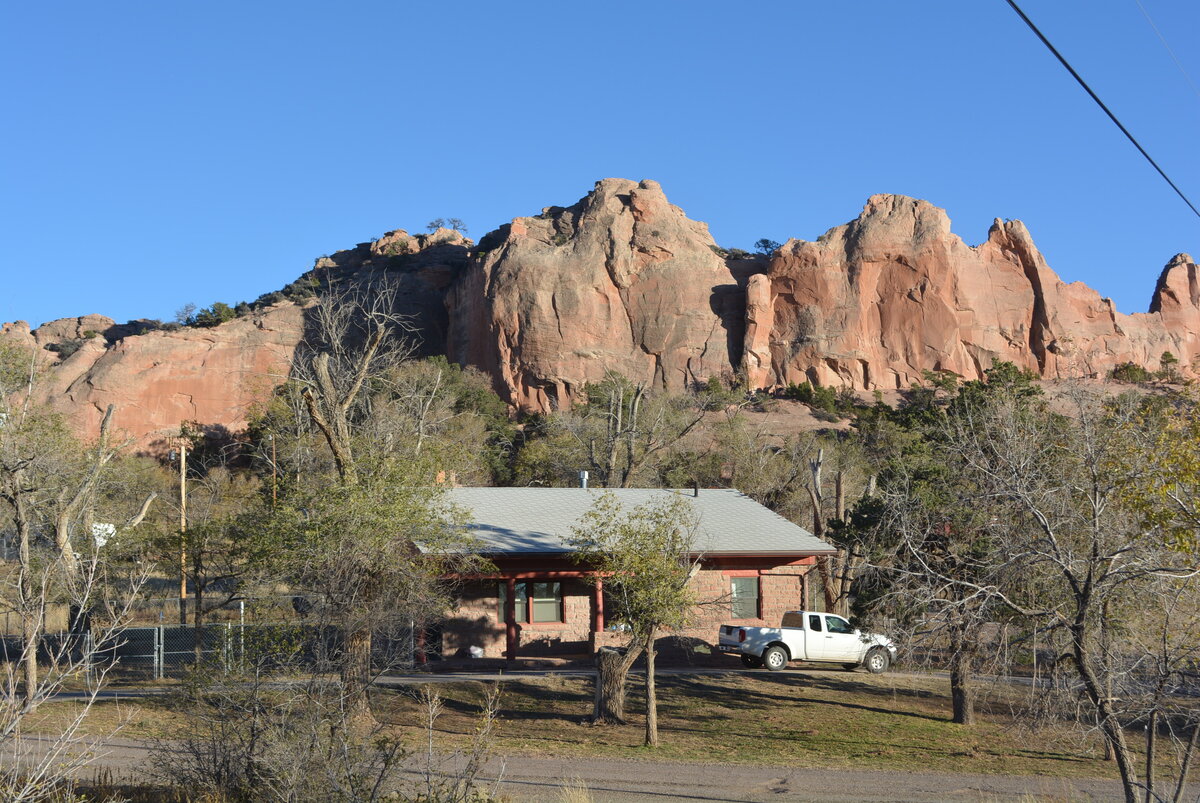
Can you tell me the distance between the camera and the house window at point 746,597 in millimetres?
29062

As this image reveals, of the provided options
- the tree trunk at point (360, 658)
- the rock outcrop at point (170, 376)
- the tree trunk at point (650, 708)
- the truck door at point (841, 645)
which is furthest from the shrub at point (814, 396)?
the tree trunk at point (360, 658)

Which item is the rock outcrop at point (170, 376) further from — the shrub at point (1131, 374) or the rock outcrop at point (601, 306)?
the shrub at point (1131, 374)

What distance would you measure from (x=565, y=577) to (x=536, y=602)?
3.49 feet

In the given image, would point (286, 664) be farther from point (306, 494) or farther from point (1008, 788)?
point (1008, 788)

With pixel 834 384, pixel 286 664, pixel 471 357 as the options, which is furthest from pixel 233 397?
pixel 286 664

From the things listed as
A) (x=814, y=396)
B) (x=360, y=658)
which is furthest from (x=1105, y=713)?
(x=814, y=396)

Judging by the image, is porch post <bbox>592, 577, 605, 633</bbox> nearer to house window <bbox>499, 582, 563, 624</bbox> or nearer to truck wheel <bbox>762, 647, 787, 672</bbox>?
house window <bbox>499, 582, 563, 624</bbox>

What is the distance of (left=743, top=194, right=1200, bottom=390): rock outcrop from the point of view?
7750cm

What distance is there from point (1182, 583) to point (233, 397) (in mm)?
71532

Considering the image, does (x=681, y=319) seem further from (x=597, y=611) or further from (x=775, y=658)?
(x=775, y=658)

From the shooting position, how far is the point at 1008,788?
615 inches

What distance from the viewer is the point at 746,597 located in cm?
2933

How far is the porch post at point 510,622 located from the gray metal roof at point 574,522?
3.81 ft

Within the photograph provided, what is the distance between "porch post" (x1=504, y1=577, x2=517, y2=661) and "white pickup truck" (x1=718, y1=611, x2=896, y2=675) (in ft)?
17.5
